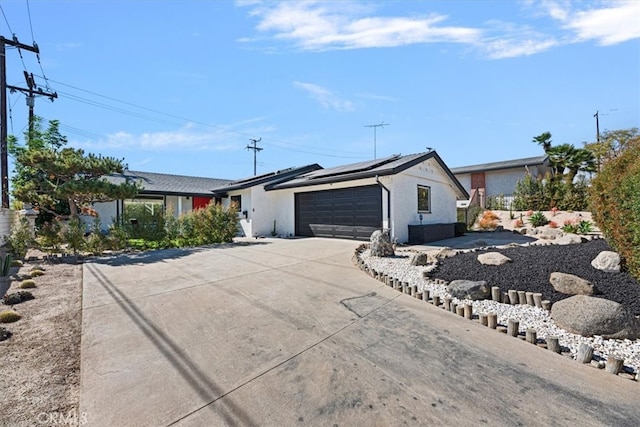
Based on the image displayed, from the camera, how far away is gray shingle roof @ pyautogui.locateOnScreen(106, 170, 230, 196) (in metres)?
17.5

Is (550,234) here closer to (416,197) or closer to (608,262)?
(416,197)

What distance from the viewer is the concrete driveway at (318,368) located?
2107mm

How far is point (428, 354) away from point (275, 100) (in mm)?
14599

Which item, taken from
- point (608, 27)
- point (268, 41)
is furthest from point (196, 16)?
point (608, 27)

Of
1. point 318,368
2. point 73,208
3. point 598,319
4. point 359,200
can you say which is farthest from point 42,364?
point 359,200

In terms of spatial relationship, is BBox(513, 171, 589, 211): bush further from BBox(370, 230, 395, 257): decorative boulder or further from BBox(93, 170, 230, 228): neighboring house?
BBox(93, 170, 230, 228): neighboring house

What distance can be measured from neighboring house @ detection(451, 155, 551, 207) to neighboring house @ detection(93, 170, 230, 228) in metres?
19.4

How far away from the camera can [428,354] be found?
2990mm

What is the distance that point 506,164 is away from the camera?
21391 mm

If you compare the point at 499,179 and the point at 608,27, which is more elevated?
the point at 608,27

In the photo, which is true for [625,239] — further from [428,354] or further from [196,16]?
[196,16]

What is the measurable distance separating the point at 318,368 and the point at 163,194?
58.0 ft

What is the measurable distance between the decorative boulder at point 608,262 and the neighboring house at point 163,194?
1700 centimetres

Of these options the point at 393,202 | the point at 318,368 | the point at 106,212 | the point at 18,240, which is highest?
the point at 393,202
